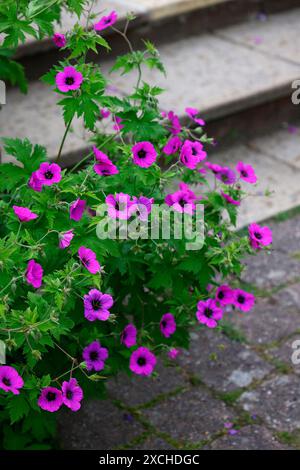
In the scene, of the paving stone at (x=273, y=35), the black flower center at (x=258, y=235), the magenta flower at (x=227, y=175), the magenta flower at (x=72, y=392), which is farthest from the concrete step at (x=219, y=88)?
the magenta flower at (x=72, y=392)

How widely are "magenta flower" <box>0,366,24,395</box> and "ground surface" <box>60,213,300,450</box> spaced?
0.79 meters

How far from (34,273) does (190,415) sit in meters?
1.05

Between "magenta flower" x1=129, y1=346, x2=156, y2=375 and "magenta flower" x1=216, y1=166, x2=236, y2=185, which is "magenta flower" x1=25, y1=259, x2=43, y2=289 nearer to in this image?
"magenta flower" x1=129, y1=346, x2=156, y2=375

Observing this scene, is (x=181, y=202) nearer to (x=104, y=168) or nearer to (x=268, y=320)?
(x=104, y=168)

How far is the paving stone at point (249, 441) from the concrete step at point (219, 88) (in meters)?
1.49

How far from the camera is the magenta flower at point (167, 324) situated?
2.54 meters

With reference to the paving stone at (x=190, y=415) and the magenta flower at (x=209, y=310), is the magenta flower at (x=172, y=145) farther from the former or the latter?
the paving stone at (x=190, y=415)

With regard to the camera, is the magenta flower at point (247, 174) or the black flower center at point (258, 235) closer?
the black flower center at point (258, 235)

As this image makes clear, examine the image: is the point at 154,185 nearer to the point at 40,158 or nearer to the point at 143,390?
the point at 40,158

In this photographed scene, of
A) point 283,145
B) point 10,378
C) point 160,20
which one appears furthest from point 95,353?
point 160,20

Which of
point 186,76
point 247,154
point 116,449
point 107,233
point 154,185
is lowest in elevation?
point 116,449

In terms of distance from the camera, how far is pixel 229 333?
3.29 metres

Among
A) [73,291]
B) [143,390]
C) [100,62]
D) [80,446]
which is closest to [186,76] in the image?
[100,62]

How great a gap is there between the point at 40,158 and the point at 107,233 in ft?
1.14
